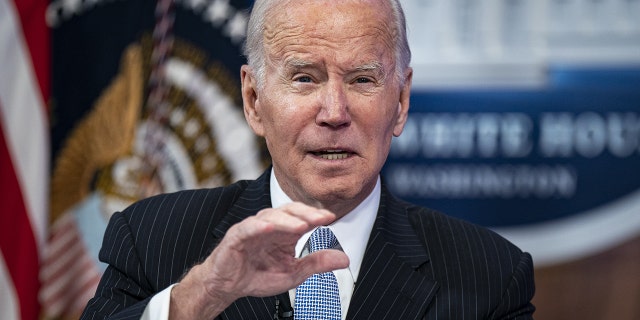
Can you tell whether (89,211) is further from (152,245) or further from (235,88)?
(152,245)

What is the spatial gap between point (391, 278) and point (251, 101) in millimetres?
540

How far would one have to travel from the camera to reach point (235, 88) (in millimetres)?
3908

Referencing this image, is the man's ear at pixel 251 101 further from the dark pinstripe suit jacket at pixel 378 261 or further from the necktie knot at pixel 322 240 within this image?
the necktie knot at pixel 322 240

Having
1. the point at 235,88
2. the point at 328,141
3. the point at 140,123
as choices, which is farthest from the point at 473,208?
the point at 328,141

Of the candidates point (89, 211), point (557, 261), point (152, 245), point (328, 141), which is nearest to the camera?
point (328, 141)

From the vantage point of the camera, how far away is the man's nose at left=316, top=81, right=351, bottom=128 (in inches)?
76.4

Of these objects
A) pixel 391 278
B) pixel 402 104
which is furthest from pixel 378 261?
pixel 402 104

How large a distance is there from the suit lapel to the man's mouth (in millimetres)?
277

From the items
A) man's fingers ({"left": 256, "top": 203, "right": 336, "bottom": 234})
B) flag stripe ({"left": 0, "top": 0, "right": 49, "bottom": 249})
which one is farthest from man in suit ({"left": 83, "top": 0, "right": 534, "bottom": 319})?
flag stripe ({"left": 0, "top": 0, "right": 49, "bottom": 249})

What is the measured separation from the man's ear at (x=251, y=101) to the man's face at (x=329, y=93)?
98 millimetres

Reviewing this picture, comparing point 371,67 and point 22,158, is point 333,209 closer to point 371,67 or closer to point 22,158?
point 371,67

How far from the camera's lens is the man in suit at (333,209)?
1.98 metres

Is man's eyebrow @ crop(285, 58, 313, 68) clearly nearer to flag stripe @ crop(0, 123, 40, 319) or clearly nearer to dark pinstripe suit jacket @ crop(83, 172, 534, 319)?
dark pinstripe suit jacket @ crop(83, 172, 534, 319)

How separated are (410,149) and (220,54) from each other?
→ 0.91 meters
